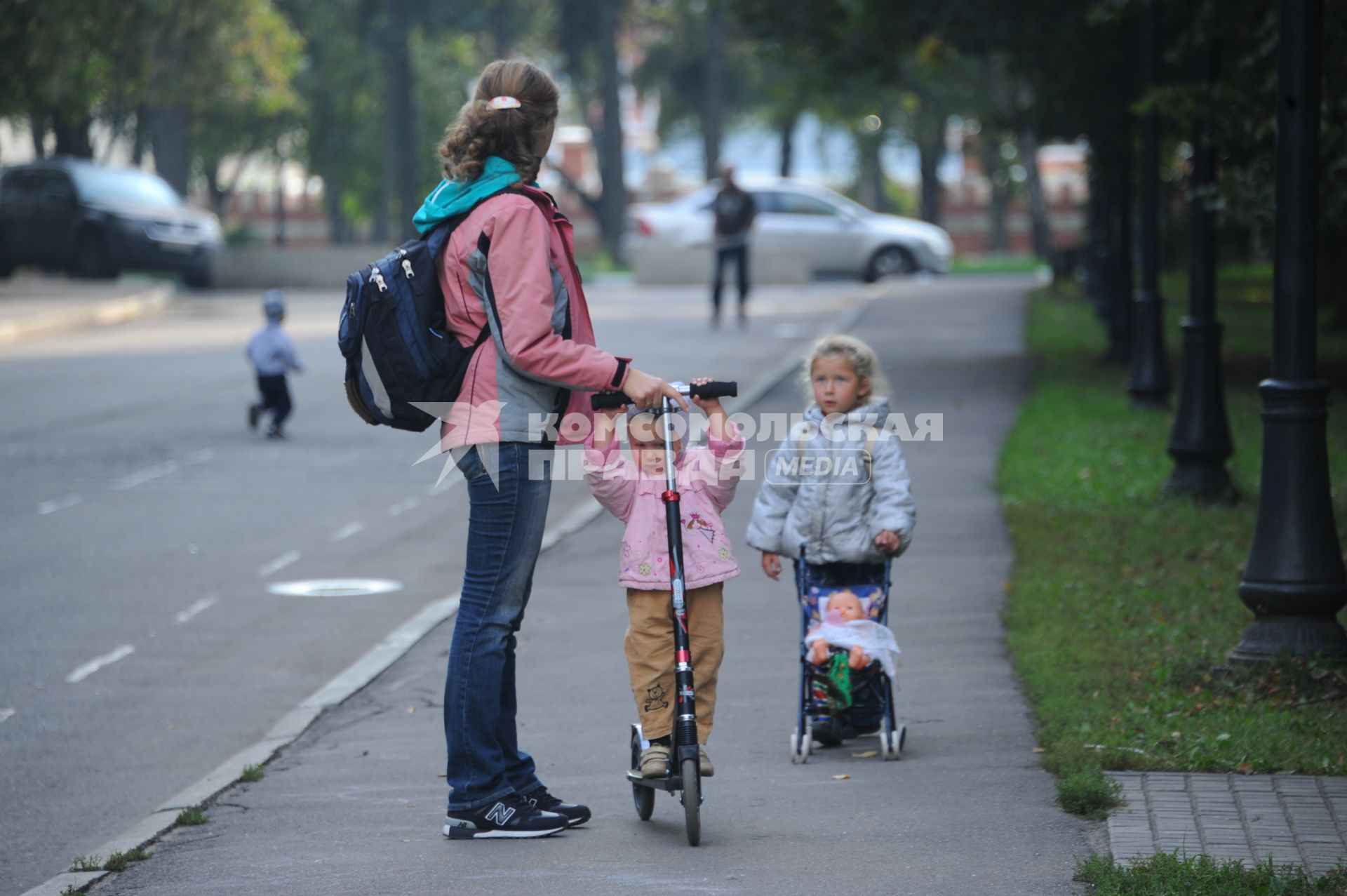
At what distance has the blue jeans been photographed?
5.23 m

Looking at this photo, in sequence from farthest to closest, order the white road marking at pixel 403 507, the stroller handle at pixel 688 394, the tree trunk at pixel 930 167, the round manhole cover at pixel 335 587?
1. the tree trunk at pixel 930 167
2. the white road marking at pixel 403 507
3. the round manhole cover at pixel 335 587
4. the stroller handle at pixel 688 394

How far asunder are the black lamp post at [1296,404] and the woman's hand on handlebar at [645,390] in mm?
2954

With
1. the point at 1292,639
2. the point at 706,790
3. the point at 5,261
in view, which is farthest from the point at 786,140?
the point at 706,790

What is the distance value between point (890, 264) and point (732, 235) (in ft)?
42.4

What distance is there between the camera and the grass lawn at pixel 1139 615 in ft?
20.0

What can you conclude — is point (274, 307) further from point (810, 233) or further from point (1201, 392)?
point (810, 233)

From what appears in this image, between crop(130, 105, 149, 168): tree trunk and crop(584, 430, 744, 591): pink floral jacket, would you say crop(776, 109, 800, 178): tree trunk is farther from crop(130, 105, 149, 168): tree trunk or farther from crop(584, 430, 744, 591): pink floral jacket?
crop(584, 430, 744, 591): pink floral jacket

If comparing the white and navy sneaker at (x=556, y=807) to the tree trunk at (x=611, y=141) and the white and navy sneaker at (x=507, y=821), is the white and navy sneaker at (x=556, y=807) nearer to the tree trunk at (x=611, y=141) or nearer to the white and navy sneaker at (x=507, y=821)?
the white and navy sneaker at (x=507, y=821)

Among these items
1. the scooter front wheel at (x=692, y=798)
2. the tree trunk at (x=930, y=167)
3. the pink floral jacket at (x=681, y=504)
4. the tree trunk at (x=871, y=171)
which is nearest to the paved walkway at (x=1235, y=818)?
the scooter front wheel at (x=692, y=798)

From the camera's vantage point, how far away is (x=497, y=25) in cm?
6038

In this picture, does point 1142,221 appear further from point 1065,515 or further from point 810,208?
point 810,208

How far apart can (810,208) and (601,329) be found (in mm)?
12902

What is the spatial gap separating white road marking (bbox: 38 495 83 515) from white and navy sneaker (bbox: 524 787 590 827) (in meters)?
7.65

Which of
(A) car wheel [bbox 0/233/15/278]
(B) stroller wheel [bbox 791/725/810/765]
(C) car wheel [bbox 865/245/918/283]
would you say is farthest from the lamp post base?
(A) car wheel [bbox 0/233/15/278]
